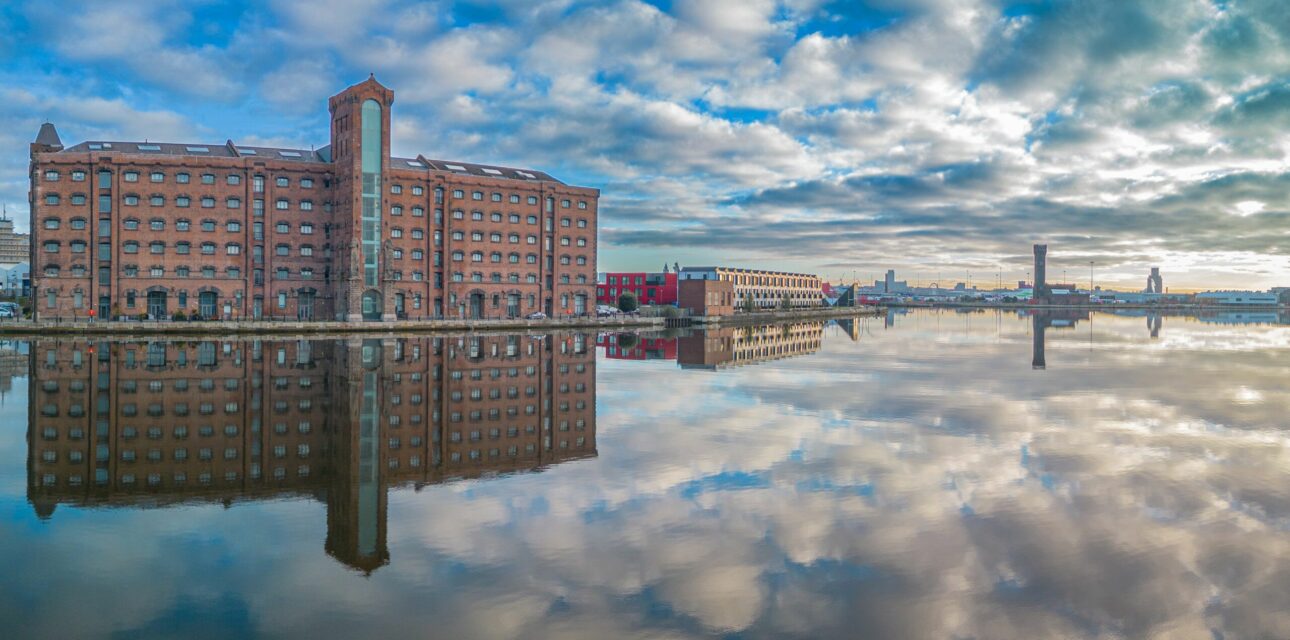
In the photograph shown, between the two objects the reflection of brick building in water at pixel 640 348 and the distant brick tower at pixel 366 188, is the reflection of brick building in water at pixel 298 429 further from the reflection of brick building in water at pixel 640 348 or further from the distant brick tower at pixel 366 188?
the distant brick tower at pixel 366 188

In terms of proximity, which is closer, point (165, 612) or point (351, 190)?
point (165, 612)

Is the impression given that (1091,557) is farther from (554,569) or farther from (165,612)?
(165,612)

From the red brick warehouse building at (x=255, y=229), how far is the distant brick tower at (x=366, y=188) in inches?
4.7

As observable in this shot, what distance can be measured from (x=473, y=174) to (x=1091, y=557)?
7984 cm

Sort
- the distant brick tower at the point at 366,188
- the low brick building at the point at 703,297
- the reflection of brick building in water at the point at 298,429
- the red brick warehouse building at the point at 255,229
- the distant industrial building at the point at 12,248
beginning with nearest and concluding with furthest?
the reflection of brick building in water at the point at 298,429 → the red brick warehouse building at the point at 255,229 → the distant brick tower at the point at 366,188 → the low brick building at the point at 703,297 → the distant industrial building at the point at 12,248

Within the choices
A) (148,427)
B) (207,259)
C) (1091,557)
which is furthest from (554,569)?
(207,259)

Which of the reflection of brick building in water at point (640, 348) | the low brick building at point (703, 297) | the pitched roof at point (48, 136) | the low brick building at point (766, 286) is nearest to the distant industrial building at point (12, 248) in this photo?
the pitched roof at point (48, 136)

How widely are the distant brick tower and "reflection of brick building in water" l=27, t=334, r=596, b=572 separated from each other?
32161mm

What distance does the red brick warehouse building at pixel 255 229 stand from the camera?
223 feet

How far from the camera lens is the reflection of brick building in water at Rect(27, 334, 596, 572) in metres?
13.9

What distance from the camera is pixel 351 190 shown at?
229 ft

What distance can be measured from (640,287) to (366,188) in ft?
238

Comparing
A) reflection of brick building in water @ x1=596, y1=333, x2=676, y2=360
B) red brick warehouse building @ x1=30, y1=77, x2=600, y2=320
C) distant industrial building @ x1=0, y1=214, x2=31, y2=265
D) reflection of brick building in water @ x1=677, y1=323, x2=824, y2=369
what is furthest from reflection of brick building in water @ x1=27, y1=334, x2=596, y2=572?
distant industrial building @ x1=0, y1=214, x2=31, y2=265

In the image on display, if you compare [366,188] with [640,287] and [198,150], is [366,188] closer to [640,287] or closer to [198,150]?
[198,150]
